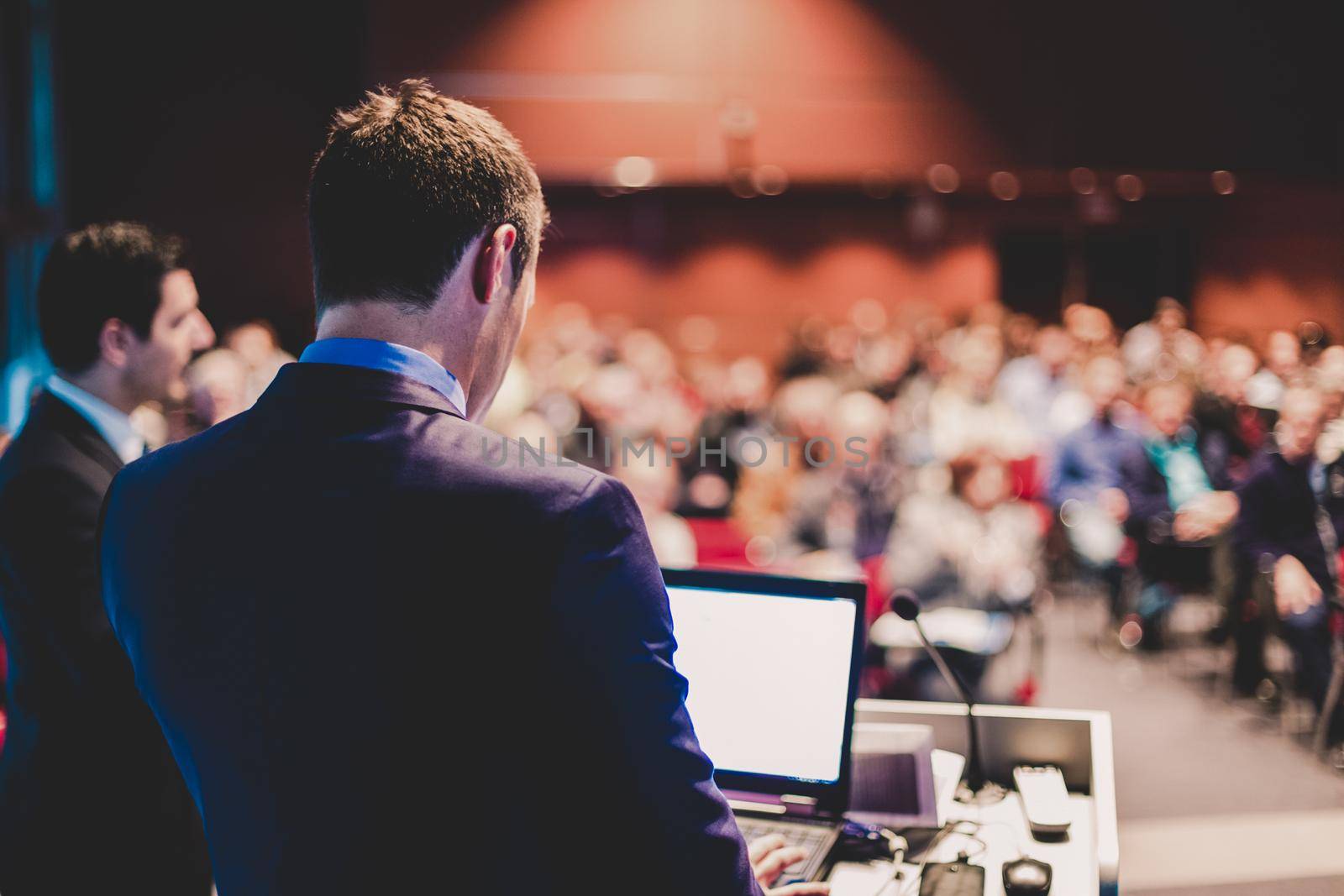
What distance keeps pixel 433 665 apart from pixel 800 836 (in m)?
0.93

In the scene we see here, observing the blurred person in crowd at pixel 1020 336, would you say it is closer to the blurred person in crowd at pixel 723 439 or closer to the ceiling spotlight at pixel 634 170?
the blurred person in crowd at pixel 723 439

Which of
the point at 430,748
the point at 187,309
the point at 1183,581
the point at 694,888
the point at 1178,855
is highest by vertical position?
the point at 187,309

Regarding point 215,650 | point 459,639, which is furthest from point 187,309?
point 459,639

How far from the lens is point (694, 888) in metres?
0.80

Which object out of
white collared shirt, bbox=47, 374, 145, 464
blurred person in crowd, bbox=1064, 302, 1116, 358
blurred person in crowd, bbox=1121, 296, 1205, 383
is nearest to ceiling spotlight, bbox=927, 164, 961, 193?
blurred person in crowd, bbox=1064, 302, 1116, 358

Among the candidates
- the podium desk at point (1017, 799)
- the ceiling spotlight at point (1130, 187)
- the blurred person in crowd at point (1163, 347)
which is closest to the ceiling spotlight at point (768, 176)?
the ceiling spotlight at point (1130, 187)

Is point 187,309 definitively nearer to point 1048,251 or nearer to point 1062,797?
point 1062,797

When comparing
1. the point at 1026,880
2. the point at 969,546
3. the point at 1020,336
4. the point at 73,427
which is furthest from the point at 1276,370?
the point at 1020,336

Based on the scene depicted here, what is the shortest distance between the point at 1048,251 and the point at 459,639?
36.2 ft

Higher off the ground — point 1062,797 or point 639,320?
point 639,320

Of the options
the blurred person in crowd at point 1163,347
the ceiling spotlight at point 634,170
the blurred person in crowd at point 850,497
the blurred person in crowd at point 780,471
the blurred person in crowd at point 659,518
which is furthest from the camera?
the ceiling spotlight at point 634,170

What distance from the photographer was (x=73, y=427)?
1559 millimetres

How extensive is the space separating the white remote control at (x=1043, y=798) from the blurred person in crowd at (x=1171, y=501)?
2.35m

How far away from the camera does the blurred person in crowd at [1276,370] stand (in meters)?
2.87
